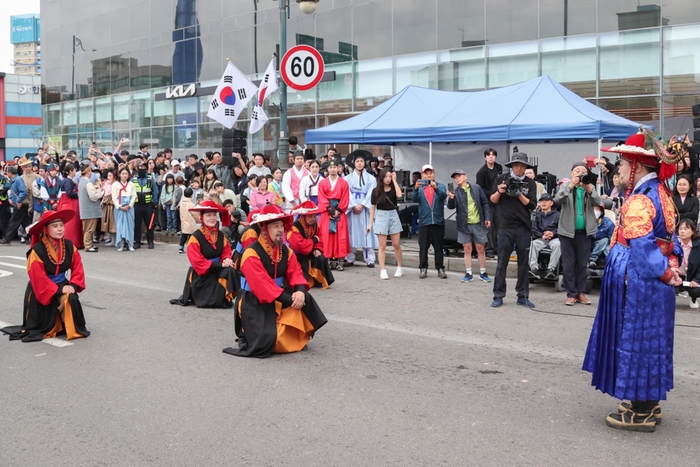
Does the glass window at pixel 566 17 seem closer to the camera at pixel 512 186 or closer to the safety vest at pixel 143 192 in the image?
the safety vest at pixel 143 192

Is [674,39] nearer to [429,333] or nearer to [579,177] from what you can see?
[579,177]

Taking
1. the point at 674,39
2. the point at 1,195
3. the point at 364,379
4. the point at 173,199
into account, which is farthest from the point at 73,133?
the point at 364,379

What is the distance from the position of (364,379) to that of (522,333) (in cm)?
248

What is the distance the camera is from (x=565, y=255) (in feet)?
32.3

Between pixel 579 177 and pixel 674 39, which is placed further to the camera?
pixel 674 39

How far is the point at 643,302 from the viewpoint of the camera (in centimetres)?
491

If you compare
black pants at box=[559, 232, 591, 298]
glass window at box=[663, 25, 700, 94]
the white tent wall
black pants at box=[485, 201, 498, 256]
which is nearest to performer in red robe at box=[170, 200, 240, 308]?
black pants at box=[559, 232, 591, 298]

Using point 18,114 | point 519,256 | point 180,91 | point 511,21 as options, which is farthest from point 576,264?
point 18,114

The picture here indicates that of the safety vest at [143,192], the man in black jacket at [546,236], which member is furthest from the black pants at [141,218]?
the man in black jacket at [546,236]

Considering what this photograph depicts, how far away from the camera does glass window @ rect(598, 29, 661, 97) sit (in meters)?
18.7

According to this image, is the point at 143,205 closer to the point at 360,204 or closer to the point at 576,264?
the point at 360,204

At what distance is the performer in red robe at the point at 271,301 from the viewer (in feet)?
22.7

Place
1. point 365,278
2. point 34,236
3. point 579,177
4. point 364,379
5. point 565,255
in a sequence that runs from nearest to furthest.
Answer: point 364,379 → point 34,236 → point 579,177 → point 565,255 → point 365,278

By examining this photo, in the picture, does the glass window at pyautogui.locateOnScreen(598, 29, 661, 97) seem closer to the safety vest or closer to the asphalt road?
the asphalt road
